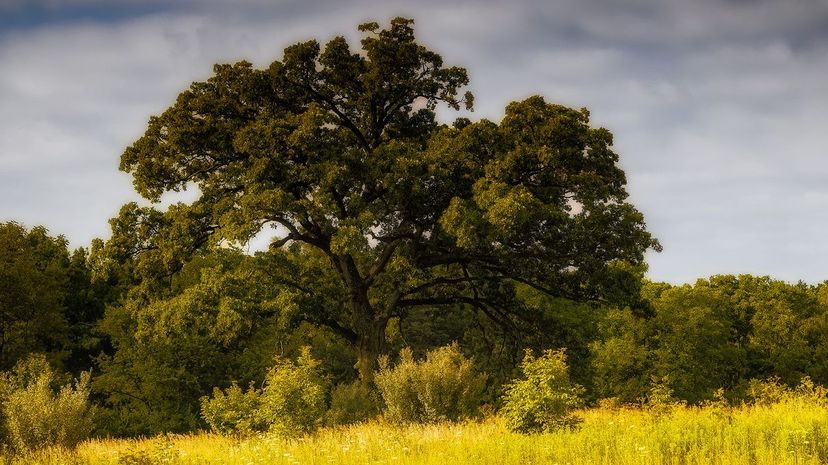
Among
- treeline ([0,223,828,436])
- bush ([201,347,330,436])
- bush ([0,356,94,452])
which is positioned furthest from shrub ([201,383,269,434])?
bush ([0,356,94,452])

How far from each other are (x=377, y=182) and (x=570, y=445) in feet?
47.9

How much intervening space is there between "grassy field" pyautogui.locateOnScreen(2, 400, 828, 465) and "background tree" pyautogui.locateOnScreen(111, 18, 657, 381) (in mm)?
7615

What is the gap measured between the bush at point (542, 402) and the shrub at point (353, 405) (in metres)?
7.42

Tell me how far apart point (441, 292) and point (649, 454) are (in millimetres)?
18676

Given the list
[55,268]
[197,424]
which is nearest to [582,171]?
[197,424]

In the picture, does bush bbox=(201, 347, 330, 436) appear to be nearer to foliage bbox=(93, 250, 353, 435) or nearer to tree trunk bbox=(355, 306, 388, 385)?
foliage bbox=(93, 250, 353, 435)

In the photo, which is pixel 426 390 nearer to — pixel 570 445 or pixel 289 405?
pixel 289 405

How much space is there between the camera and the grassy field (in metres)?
10.2

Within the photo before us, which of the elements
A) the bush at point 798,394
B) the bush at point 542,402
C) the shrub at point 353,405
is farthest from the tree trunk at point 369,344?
the bush at point 798,394

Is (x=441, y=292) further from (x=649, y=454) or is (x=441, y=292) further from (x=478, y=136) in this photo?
(x=649, y=454)

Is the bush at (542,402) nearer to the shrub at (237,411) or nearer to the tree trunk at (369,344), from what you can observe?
the shrub at (237,411)

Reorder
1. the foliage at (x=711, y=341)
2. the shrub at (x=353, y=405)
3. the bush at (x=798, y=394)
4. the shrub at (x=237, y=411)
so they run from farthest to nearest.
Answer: the foliage at (x=711, y=341) → the shrub at (x=353, y=405) → the shrub at (x=237, y=411) → the bush at (x=798, y=394)

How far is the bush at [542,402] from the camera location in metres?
13.4

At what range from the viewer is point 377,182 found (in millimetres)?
24406
